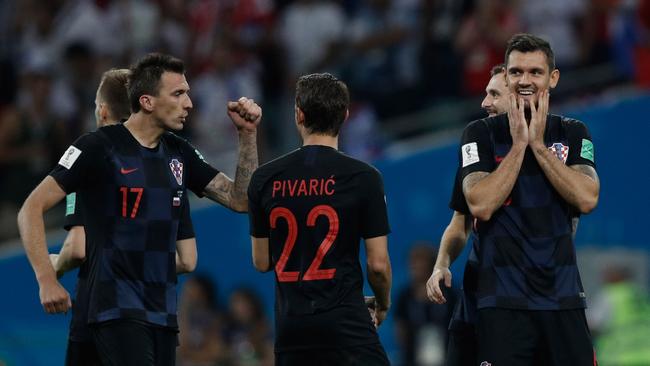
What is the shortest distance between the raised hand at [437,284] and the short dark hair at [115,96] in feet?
6.26

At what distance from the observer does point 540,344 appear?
6516mm

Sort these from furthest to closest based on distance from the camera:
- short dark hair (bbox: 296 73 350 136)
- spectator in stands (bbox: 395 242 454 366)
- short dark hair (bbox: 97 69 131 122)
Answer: spectator in stands (bbox: 395 242 454 366) → short dark hair (bbox: 97 69 131 122) → short dark hair (bbox: 296 73 350 136)

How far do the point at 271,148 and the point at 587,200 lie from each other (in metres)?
8.30

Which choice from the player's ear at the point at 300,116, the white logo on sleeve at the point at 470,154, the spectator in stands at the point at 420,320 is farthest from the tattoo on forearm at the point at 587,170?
the spectator in stands at the point at 420,320

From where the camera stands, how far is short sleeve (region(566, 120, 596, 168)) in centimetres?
664

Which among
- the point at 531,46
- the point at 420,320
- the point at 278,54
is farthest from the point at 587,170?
the point at 278,54

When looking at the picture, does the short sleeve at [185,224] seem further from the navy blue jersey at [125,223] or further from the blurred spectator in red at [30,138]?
the blurred spectator in red at [30,138]

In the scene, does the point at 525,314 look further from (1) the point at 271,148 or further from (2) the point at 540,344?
(1) the point at 271,148

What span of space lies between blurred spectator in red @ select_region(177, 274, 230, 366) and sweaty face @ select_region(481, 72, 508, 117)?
6.31 metres

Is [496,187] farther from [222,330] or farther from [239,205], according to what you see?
[222,330]

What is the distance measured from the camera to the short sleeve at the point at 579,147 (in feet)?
21.8

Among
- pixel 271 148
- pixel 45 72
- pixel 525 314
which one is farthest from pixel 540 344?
pixel 45 72

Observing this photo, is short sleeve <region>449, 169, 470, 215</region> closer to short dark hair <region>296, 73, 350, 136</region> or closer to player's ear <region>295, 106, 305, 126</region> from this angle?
short dark hair <region>296, 73, 350, 136</region>

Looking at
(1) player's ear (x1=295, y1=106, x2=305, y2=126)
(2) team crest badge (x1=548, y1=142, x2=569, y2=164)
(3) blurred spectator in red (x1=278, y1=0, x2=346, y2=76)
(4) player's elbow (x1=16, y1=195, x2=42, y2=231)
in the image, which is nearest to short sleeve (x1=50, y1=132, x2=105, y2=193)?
(4) player's elbow (x1=16, y1=195, x2=42, y2=231)
